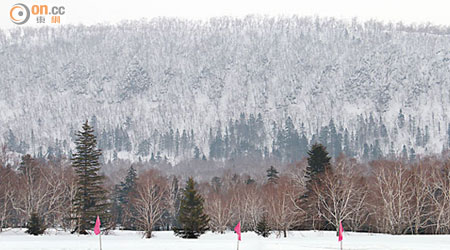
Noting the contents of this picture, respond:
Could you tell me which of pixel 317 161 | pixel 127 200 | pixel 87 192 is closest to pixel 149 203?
pixel 87 192

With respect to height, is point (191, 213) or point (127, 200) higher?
point (127, 200)

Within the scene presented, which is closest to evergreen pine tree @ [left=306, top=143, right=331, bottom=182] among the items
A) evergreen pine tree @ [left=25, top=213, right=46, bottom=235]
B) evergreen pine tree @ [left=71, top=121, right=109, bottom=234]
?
evergreen pine tree @ [left=71, top=121, right=109, bottom=234]

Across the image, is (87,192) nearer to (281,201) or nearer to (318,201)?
(281,201)

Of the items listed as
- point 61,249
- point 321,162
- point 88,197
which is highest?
point 321,162

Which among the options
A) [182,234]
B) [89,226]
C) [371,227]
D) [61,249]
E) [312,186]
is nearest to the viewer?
[61,249]

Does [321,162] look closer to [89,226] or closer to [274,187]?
[274,187]

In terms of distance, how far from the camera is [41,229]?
5253 cm

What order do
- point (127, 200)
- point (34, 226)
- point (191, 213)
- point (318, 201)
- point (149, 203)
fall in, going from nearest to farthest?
point (191, 213) → point (34, 226) → point (318, 201) → point (149, 203) → point (127, 200)

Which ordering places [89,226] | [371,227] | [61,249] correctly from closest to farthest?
[61,249] < [89,226] < [371,227]

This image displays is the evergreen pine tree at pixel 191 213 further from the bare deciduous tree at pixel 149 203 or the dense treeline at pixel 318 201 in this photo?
the bare deciduous tree at pixel 149 203

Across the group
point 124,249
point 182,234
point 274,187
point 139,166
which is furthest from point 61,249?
point 139,166

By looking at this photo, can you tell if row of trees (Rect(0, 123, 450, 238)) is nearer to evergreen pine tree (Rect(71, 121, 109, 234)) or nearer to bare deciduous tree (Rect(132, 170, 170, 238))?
evergreen pine tree (Rect(71, 121, 109, 234))

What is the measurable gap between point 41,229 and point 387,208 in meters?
32.5

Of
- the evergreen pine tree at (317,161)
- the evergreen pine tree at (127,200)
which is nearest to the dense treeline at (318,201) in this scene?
the evergreen pine tree at (317,161)
